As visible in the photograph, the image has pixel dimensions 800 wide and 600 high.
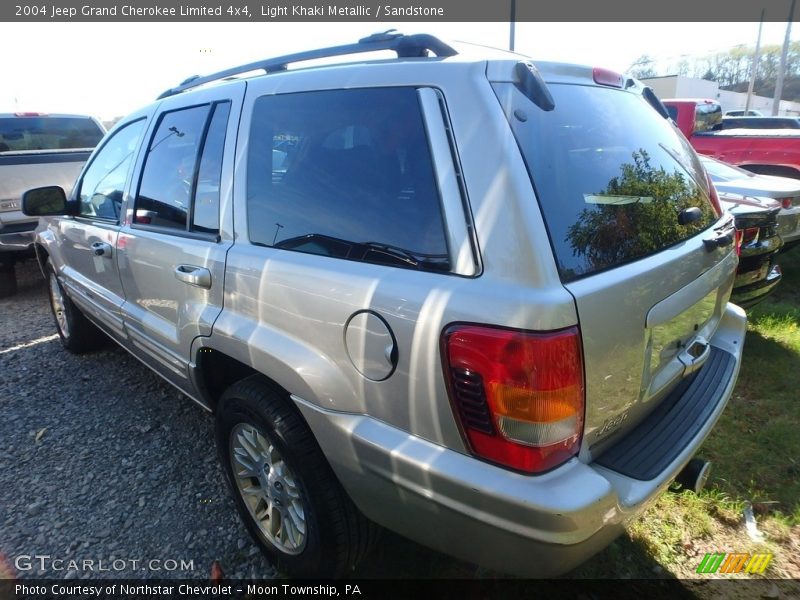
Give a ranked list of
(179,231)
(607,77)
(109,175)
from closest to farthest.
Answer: (607,77), (179,231), (109,175)

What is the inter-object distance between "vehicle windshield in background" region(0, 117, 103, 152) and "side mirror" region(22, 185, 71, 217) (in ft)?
14.7

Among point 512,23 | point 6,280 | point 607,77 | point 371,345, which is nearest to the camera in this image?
point 371,345

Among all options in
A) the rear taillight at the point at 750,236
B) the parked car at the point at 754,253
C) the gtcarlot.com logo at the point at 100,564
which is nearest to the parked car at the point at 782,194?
the parked car at the point at 754,253

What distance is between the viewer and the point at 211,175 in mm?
2219

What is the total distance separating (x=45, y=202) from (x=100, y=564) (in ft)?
7.91

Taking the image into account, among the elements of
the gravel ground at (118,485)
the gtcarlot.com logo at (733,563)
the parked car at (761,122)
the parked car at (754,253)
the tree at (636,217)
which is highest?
the parked car at (761,122)

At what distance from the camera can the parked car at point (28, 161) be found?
19.7ft

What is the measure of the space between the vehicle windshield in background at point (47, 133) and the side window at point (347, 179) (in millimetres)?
6790

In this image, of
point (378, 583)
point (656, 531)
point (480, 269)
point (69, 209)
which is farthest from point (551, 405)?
point (69, 209)

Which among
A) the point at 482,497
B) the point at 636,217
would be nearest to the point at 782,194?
the point at 636,217

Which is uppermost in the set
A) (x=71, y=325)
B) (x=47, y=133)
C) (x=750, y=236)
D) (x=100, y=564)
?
(x=47, y=133)

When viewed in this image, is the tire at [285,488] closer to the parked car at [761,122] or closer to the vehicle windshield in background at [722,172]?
the vehicle windshield in background at [722,172]

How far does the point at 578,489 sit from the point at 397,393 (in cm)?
55

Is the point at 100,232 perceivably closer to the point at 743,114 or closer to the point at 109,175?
the point at 109,175
